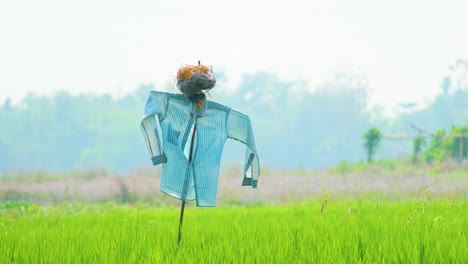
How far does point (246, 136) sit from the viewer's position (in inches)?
159

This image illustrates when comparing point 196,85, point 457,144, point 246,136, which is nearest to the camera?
point 196,85

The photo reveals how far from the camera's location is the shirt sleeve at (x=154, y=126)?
3717 mm

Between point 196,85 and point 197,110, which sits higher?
point 196,85

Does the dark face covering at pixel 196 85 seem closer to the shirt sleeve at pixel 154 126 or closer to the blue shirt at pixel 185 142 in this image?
the blue shirt at pixel 185 142

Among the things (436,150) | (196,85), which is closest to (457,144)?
(436,150)

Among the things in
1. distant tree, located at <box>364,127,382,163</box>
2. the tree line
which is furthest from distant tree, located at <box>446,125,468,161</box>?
the tree line

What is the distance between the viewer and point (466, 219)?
4.43 meters

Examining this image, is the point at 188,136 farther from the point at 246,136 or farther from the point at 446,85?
the point at 446,85

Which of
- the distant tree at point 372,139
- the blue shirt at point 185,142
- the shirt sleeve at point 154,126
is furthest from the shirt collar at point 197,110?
the distant tree at point 372,139

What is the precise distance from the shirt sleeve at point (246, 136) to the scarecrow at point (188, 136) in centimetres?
5

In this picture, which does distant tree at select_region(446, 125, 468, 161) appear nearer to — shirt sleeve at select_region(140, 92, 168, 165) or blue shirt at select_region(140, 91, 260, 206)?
blue shirt at select_region(140, 91, 260, 206)

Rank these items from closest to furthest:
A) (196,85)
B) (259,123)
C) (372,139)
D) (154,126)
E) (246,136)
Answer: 1. (196,85)
2. (154,126)
3. (246,136)
4. (372,139)
5. (259,123)

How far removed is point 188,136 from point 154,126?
26 cm

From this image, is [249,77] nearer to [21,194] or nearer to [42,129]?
[42,129]
